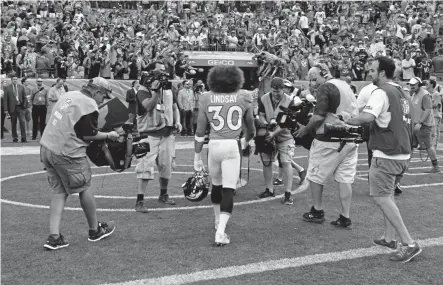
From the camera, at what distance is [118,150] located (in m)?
7.23

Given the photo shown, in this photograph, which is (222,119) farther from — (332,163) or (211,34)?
(211,34)

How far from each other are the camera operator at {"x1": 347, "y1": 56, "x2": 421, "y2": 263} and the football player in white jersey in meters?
1.35

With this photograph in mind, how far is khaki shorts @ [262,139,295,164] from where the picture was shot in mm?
9273

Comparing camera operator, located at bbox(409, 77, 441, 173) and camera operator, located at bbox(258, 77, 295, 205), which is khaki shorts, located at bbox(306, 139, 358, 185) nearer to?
camera operator, located at bbox(258, 77, 295, 205)

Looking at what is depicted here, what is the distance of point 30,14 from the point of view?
25125 millimetres

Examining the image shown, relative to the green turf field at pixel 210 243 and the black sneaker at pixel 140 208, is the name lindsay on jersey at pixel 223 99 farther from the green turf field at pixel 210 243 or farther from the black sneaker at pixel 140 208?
the black sneaker at pixel 140 208

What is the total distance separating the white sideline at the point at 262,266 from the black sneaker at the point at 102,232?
1544 mm

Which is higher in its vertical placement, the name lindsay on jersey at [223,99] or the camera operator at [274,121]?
the name lindsay on jersey at [223,99]

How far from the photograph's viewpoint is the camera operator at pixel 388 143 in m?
6.37

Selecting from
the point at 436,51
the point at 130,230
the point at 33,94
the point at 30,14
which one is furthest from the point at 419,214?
the point at 436,51

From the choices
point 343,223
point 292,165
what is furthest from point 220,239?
point 292,165

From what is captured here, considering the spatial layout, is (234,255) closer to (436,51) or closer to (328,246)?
(328,246)

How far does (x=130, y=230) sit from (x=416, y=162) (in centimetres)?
880

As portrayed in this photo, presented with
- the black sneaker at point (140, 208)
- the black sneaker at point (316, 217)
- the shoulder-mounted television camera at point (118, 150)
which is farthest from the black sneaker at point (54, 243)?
the black sneaker at point (316, 217)
